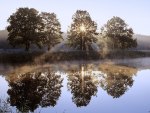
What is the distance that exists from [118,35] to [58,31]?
22.4 meters

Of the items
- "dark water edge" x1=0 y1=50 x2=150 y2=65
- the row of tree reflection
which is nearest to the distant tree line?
"dark water edge" x1=0 y1=50 x2=150 y2=65

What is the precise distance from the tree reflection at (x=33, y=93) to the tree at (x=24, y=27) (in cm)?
4667

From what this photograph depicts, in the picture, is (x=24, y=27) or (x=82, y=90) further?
(x=24, y=27)

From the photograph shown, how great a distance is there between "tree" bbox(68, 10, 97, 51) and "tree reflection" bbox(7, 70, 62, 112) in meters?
59.2

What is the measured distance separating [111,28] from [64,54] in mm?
40550

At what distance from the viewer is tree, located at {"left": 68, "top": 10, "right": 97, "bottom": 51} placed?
92688 mm

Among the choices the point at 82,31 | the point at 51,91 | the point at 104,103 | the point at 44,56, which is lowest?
the point at 104,103

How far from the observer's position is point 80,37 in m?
92.7

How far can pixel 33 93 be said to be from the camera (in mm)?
25938

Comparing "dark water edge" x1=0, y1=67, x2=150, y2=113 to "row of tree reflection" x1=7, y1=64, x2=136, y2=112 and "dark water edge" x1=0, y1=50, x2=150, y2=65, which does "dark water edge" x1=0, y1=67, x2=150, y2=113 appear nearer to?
"row of tree reflection" x1=7, y1=64, x2=136, y2=112

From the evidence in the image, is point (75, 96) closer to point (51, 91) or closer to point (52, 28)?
point (51, 91)

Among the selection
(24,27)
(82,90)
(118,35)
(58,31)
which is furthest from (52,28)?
(82,90)

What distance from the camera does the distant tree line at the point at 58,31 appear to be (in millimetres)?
80000

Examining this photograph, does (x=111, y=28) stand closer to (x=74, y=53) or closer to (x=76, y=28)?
(x=76, y=28)
